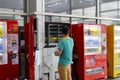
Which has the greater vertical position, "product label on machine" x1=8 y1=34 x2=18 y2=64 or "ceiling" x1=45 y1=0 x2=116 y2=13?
"ceiling" x1=45 y1=0 x2=116 y2=13

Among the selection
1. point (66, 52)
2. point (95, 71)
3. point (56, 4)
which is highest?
point (56, 4)

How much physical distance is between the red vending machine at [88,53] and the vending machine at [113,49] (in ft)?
2.07

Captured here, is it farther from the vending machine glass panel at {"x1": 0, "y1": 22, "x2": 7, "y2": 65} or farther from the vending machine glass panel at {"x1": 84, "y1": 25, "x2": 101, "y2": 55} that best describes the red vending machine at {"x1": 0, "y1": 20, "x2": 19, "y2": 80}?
the vending machine glass panel at {"x1": 84, "y1": 25, "x2": 101, "y2": 55}

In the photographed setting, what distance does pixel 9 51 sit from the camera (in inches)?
206

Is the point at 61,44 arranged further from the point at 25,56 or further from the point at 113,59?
the point at 113,59

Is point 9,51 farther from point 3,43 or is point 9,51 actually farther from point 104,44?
point 104,44

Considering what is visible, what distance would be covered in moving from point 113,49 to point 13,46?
10.3ft

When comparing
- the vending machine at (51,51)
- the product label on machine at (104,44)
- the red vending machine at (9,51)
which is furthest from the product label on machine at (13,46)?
the product label on machine at (104,44)

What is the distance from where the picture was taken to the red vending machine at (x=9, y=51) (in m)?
5.12

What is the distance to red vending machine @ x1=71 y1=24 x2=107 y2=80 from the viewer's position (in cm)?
603

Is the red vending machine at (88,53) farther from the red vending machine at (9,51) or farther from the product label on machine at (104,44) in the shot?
the red vending machine at (9,51)

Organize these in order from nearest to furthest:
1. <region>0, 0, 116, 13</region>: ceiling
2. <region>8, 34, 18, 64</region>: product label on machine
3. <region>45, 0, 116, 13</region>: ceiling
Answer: <region>8, 34, 18, 64</region>: product label on machine < <region>0, 0, 116, 13</region>: ceiling < <region>45, 0, 116, 13</region>: ceiling

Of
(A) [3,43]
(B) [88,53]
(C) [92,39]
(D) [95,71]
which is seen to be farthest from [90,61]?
(A) [3,43]

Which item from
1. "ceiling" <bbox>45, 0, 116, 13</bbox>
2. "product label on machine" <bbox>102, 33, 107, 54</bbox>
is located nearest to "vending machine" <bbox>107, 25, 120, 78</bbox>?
"product label on machine" <bbox>102, 33, 107, 54</bbox>
